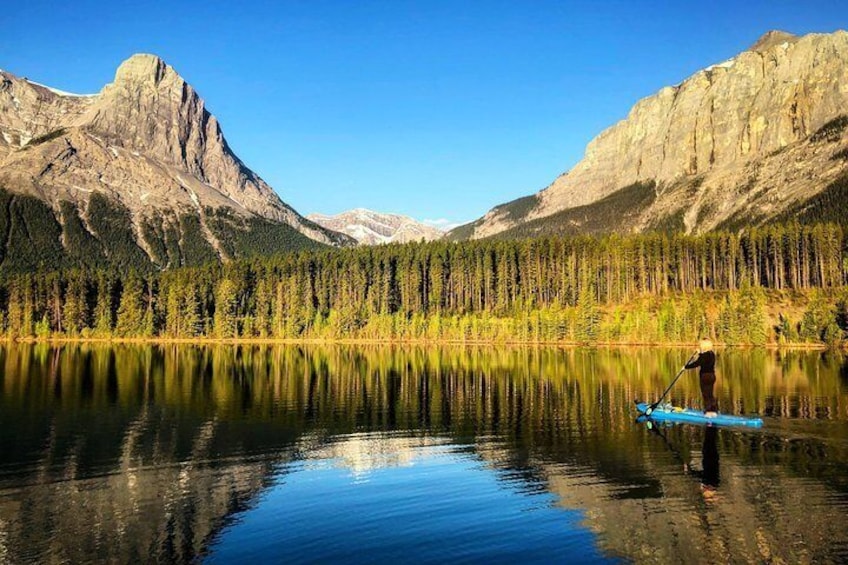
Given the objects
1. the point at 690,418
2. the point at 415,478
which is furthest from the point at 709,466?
the point at 415,478

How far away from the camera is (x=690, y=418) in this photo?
46000 mm

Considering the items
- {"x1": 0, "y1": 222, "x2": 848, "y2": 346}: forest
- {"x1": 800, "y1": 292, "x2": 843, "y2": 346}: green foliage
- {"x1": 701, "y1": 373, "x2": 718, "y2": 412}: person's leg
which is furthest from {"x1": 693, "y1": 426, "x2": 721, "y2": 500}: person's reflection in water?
{"x1": 0, "y1": 222, "x2": 848, "y2": 346}: forest

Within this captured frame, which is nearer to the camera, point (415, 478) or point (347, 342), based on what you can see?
point (415, 478)

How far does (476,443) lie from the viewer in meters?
41.1

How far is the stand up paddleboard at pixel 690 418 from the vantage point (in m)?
43.2

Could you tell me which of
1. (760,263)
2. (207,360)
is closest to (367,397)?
(207,360)

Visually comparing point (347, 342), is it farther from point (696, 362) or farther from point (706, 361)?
point (706, 361)

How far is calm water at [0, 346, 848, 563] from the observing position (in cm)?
2220

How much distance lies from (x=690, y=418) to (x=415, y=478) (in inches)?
900

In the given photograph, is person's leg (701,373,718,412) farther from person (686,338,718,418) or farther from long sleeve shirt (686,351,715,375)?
long sleeve shirt (686,351,715,375)

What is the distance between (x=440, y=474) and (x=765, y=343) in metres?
137

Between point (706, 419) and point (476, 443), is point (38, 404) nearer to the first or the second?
point (476, 443)

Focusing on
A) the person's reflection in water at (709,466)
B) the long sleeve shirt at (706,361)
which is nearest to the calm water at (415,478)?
the person's reflection in water at (709,466)

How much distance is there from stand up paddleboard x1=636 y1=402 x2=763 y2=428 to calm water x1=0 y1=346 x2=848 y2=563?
3.67 feet
